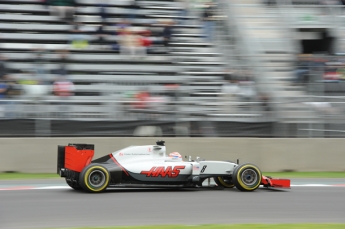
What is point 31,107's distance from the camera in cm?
1309

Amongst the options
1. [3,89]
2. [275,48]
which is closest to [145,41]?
[275,48]

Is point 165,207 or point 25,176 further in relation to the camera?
point 25,176

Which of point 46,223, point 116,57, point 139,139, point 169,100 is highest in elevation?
point 116,57

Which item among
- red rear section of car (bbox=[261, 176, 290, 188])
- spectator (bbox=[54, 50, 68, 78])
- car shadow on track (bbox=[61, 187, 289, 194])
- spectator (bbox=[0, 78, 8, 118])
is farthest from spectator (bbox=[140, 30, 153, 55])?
red rear section of car (bbox=[261, 176, 290, 188])

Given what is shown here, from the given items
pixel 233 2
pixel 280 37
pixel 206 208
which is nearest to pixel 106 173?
pixel 206 208

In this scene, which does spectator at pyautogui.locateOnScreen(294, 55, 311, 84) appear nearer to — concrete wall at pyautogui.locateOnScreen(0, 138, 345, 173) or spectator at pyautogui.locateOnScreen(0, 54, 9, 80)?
concrete wall at pyautogui.locateOnScreen(0, 138, 345, 173)

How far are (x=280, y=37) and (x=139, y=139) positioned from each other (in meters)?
6.90

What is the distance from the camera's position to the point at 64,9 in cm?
1753

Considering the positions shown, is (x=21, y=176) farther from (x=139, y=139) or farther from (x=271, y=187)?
(x=271, y=187)

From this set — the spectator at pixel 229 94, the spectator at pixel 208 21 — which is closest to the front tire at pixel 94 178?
the spectator at pixel 229 94

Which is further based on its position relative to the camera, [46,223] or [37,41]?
[37,41]

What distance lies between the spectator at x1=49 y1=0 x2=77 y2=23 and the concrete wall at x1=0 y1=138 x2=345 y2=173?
532cm

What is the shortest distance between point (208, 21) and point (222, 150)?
5.72 meters

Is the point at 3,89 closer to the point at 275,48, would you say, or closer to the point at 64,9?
the point at 64,9
